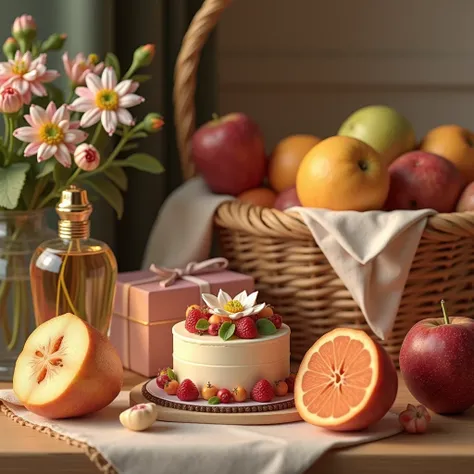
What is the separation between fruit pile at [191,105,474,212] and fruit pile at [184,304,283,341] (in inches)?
8.9

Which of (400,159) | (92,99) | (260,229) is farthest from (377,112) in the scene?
(92,99)

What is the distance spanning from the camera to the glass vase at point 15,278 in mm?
1195

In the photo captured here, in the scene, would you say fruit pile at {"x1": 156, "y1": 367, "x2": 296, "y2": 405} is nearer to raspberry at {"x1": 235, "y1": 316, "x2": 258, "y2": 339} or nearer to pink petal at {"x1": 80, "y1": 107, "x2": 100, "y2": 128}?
raspberry at {"x1": 235, "y1": 316, "x2": 258, "y2": 339}

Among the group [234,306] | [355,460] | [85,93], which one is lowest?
[355,460]

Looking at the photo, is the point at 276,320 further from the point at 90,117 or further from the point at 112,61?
the point at 112,61

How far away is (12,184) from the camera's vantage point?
3.80 feet

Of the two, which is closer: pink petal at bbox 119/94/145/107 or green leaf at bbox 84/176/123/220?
pink petal at bbox 119/94/145/107

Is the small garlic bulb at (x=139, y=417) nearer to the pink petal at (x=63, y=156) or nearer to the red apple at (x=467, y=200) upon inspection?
the pink petal at (x=63, y=156)

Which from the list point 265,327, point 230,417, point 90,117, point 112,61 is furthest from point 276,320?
point 112,61

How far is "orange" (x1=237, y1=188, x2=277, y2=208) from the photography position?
1.38 meters

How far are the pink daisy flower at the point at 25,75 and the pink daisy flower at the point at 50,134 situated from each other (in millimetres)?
23

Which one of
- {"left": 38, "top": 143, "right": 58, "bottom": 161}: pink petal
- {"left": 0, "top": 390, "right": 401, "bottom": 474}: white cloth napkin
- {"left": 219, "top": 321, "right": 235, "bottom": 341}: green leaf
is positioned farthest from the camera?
{"left": 38, "top": 143, "right": 58, "bottom": 161}: pink petal

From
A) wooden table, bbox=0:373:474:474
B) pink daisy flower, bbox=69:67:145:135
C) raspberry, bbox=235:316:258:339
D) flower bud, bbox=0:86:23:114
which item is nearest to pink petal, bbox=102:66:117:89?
pink daisy flower, bbox=69:67:145:135

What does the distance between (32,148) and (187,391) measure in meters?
0.33
